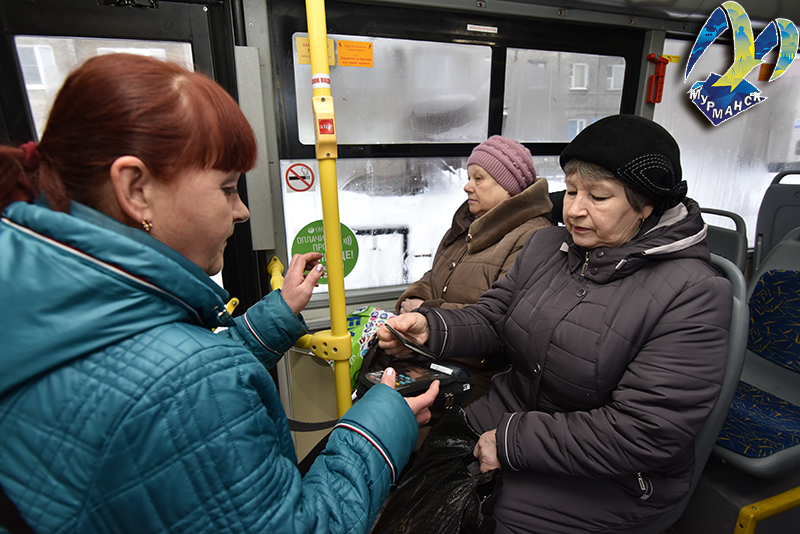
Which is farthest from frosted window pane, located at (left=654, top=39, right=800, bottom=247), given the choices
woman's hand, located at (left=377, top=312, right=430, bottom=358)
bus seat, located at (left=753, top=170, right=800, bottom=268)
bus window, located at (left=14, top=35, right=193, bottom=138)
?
bus window, located at (left=14, top=35, right=193, bottom=138)

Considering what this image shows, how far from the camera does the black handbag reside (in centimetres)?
108

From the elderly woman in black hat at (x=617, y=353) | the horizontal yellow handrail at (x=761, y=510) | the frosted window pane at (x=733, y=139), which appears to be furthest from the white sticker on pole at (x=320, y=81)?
the frosted window pane at (x=733, y=139)

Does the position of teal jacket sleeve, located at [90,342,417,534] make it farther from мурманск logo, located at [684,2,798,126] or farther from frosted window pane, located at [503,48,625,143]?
мурманск logo, located at [684,2,798,126]

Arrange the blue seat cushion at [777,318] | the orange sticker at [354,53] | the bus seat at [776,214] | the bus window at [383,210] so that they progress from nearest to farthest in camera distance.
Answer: the blue seat cushion at [777,318] → the orange sticker at [354,53] → the bus window at [383,210] → the bus seat at [776,214]

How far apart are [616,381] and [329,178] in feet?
3.19

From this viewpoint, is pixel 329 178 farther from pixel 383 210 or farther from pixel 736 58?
pixel 736 58

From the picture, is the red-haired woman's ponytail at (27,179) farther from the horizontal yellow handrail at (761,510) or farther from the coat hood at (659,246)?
the horizontal yellow handrail at (761,510)

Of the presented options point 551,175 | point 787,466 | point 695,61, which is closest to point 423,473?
point 787,466

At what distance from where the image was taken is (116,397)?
53cm

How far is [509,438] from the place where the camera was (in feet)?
3.85

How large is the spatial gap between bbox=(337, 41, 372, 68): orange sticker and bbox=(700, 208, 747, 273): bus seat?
2.02m

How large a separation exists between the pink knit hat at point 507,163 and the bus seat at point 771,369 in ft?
4.16

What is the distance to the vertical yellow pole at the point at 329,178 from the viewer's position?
1.11 meters

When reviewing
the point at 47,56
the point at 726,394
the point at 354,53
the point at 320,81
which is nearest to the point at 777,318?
the point at 726,394
